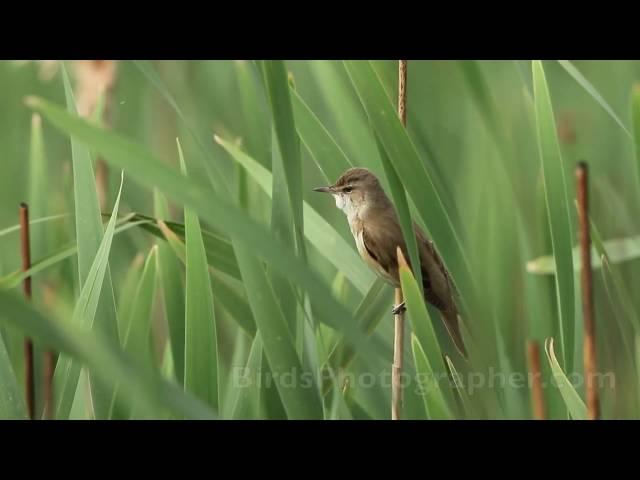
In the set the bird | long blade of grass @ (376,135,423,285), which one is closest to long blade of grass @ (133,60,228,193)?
long blade of grass @ (376,135,423,285)

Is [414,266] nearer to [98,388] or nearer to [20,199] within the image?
[98,388]

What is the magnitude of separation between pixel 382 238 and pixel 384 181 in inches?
13.2

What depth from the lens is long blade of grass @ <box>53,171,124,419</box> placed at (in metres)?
1.76

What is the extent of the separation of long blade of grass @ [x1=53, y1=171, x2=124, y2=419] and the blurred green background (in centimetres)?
3

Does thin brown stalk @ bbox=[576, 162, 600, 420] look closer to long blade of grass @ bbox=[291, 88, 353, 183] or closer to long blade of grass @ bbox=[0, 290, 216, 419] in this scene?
long blade of grass @ bbox=[291, 88, 353, 183]

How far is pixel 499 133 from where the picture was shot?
2283 millimetres

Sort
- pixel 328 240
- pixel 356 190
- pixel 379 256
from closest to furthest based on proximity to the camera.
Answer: pixel 328 240, pixel 379 256, pixel 356 190

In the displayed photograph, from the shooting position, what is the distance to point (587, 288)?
5.30ft

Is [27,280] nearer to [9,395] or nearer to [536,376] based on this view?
[9,395]

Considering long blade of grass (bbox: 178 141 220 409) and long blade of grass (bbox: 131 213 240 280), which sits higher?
long blade of grass (bbox: 131 213 240 280)

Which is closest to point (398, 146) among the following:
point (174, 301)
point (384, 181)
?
point (384, 181)

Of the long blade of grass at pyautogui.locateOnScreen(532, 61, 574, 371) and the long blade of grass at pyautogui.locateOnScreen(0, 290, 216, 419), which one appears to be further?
the long blade of grass at pyautogui.locateOnScreen(532, 61, 574, 371)

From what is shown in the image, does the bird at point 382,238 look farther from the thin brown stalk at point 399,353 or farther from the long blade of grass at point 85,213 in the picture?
the long blade of grass at point 85,213

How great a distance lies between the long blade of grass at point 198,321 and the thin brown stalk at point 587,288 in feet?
2.14
